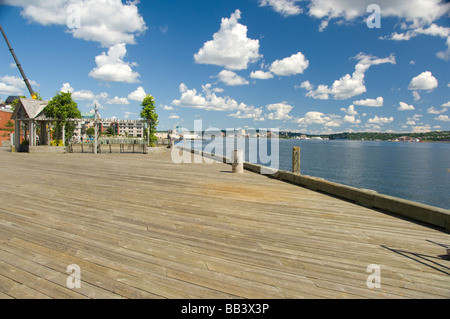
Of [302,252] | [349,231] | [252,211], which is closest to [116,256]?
[302,252]

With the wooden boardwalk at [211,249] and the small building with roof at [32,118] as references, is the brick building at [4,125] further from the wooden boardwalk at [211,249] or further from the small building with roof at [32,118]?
the wooden boardwalk at [211,249]

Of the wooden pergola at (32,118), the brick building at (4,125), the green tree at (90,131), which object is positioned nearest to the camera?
the wooden pergola at (32,118)

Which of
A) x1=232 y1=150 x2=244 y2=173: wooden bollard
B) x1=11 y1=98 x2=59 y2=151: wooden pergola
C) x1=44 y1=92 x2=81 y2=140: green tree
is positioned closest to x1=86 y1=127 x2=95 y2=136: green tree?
x1=44 y1=92 x2=81 y2=140: green tree

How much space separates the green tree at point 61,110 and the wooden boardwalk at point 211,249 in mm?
21483

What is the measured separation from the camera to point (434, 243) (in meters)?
4.14

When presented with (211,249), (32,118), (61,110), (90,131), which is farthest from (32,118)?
(90,131)

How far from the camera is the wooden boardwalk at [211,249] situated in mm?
2816

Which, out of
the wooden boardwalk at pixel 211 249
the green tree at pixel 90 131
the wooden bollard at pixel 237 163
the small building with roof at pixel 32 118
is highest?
the green tree at pixel 90 131

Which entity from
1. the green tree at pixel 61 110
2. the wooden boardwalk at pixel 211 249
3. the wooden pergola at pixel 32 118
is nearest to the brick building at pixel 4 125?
the green tree at pixel 61 110

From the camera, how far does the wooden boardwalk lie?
282 cm

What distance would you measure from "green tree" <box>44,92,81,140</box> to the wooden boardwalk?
2148 cm

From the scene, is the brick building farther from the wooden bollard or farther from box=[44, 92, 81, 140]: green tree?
the wooden bollard
